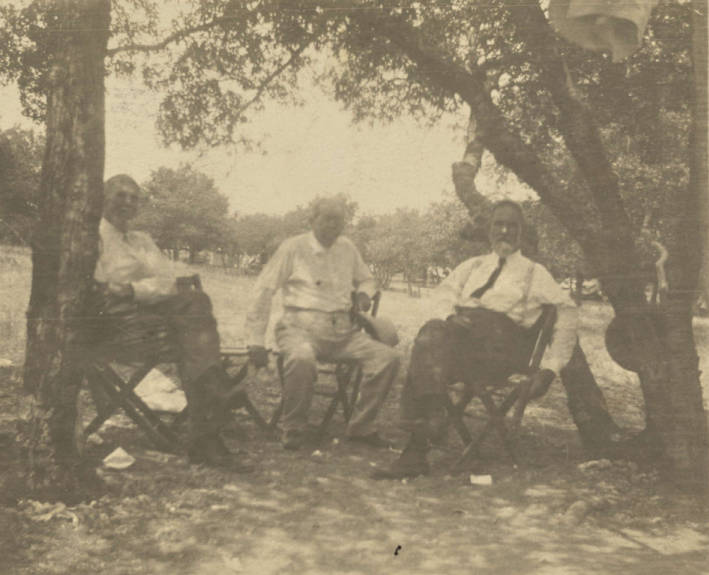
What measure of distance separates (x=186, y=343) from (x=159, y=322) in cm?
23

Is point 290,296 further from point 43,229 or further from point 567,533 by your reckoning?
point 567,533

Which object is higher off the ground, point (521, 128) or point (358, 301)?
point (521, 128)

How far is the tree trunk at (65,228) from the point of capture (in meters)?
3.15

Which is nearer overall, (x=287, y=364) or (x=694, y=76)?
(x=694, y=76)

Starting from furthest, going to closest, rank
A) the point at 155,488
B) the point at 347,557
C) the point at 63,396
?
the point at 155,488, the point at 63,396, the point at 347,557

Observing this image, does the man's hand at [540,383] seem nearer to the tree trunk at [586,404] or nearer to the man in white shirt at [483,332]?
the man in white shirt at [483,332]

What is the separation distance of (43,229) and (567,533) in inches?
113

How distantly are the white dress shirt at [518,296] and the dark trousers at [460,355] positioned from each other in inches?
3.4


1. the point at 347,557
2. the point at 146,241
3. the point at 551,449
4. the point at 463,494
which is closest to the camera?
the point at 347,557

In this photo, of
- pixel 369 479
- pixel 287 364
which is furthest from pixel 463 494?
pixel 287 364

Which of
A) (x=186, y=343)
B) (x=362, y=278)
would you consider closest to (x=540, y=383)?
(x=362, y=278)

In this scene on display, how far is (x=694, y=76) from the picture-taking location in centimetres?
369

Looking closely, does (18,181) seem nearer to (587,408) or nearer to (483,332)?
(483,332)

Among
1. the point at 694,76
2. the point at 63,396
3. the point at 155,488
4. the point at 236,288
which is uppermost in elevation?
the point at 694,76
